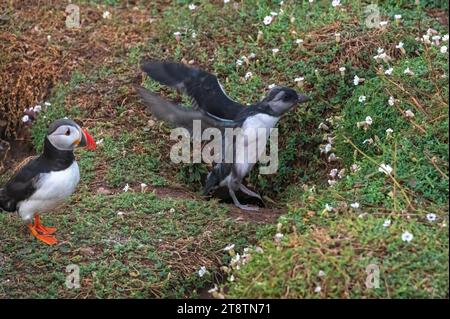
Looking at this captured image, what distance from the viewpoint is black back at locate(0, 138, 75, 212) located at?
5.63 metres

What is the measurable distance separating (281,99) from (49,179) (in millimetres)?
1649

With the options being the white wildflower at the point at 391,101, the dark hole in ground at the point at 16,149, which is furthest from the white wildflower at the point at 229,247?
the dark hole in ground at the point at 16,149

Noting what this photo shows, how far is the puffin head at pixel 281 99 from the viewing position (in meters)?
6.09

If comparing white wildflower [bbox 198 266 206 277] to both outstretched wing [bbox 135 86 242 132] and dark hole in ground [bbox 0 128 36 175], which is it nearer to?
outstretched wing [bbox 135 86 242 132]

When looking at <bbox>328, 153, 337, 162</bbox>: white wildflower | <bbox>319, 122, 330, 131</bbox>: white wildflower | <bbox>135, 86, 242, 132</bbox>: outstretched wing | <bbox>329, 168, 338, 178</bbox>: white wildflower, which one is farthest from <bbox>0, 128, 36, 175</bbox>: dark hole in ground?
<bbox>329, 168, 338, 178</bbox>: white wildflower

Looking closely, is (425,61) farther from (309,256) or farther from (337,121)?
(309,256)

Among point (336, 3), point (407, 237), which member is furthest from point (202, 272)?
point (336, 3)

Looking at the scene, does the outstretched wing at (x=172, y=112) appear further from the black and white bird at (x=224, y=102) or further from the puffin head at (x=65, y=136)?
the puffin head at (x=65, y=136)

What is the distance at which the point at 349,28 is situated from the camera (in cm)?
712

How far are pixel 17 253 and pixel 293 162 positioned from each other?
6.97ft

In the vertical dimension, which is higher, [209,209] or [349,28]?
[349,28]

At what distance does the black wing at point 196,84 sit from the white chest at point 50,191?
36.4 inches
